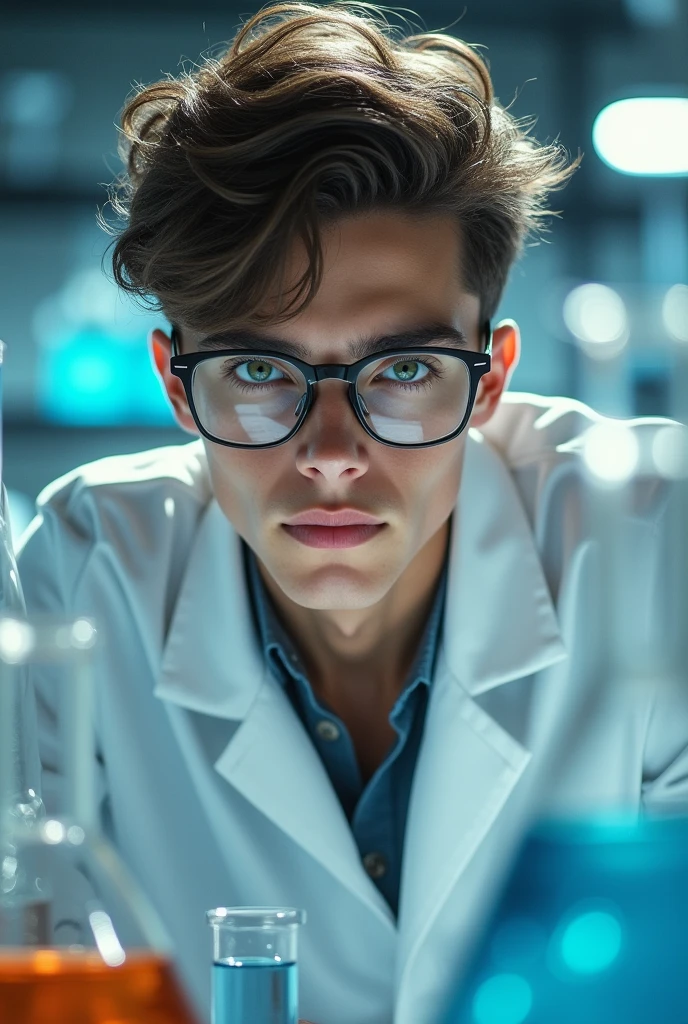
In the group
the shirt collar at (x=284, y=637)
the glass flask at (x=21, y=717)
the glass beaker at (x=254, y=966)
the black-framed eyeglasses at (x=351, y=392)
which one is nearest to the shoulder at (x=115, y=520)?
A: the shirt collar at (x=284, y=637)

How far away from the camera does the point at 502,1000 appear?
1.74 feet

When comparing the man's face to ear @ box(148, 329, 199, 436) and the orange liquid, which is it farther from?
the orange liquid

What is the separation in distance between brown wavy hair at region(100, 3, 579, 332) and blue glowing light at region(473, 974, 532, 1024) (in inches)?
37.9

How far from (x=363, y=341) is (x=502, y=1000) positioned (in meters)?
0.94

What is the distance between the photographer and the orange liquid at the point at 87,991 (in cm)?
45

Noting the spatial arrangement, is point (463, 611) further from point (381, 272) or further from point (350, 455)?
point (381, 272)

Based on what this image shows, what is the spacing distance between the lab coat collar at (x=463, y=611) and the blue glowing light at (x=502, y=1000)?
3.31 feet

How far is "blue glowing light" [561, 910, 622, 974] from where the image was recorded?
0.52 m

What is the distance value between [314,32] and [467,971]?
1.32m

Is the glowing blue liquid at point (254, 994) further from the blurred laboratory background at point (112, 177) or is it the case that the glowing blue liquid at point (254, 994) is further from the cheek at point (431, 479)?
the blurred laboratory background at point (112, 177)

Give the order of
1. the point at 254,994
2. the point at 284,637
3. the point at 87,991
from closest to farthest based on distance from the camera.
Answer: the point at 87,991
the point at 254,994
the point at 284,637

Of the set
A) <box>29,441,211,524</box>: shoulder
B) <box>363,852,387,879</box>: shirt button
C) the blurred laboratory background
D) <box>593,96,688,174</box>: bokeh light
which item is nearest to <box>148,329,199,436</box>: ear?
<box>29,441,211,524</box>: shoulder

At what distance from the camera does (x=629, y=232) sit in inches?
133

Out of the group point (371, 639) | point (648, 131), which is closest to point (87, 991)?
point (371, 639)
